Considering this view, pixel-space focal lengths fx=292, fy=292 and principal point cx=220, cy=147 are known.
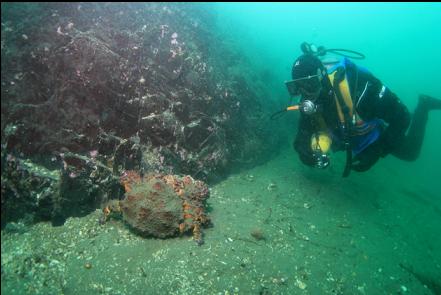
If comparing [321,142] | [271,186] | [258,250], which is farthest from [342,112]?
[258,250]

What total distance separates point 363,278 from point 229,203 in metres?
2.50

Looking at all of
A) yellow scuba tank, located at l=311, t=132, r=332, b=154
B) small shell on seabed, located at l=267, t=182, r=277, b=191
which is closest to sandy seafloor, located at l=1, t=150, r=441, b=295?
small shell on seabed, located at l=267, t=182, r=277, b=191

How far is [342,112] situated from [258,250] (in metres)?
3.18

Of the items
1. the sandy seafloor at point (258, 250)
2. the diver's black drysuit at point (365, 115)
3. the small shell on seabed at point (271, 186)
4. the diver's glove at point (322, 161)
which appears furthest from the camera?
the small shell on seabed at point (271, 186)

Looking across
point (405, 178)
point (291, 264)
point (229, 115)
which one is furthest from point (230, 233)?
point (405, 178)

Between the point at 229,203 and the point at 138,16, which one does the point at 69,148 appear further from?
the point at 138,16

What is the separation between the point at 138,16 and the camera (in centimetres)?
648

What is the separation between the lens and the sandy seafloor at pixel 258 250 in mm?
3461

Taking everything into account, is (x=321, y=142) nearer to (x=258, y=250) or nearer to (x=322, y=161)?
(x=322, y=161)

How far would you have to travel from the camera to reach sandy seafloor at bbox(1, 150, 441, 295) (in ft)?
11.4

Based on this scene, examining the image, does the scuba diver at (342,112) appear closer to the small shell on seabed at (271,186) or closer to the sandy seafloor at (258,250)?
the small shell on seabed at (271,186)

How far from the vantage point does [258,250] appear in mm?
4461

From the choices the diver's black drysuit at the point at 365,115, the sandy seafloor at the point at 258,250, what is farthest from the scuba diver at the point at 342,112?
the sandy seafloor at the point at 258,250

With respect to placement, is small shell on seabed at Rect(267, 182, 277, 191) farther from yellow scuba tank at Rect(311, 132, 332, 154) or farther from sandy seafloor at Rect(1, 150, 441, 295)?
yellow scuba tank at Rect(311, 132, 332, 154)
